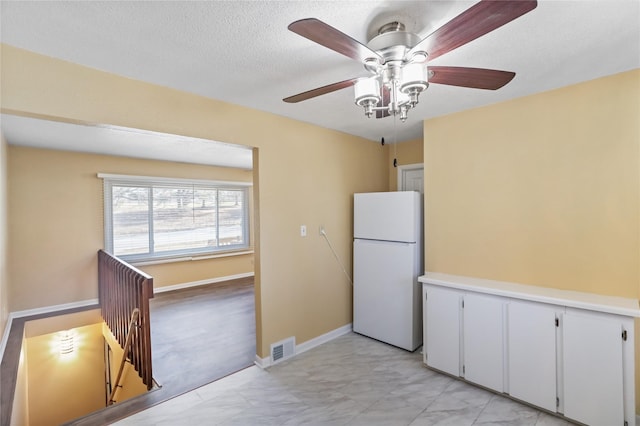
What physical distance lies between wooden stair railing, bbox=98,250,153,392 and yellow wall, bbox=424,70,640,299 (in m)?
2.66

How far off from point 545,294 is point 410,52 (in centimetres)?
196

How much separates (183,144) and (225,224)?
8.19 feet

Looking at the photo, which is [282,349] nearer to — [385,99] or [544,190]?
[385,99]

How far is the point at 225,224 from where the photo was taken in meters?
6.06

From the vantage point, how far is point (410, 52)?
136cm

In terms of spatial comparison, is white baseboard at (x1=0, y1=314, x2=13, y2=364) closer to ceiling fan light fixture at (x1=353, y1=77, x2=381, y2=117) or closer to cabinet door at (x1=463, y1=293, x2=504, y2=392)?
ceiling fan light fixture at (x1=353, y1=77, x2=381, y2=117)

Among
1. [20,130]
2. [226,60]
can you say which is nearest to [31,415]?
[20,130]

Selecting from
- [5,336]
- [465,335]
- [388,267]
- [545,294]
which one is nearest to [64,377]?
[5,336]

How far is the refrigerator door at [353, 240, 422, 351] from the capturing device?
2.99 m

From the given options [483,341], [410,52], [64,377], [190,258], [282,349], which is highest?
[410,52]

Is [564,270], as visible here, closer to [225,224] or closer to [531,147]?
[531,147]

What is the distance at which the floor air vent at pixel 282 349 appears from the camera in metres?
2.81

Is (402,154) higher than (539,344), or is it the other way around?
(402,154)

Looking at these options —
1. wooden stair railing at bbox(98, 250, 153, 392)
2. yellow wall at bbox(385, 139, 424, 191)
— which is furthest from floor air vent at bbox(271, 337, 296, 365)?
yellow wall at bbox(385, 139, 424, 191)
